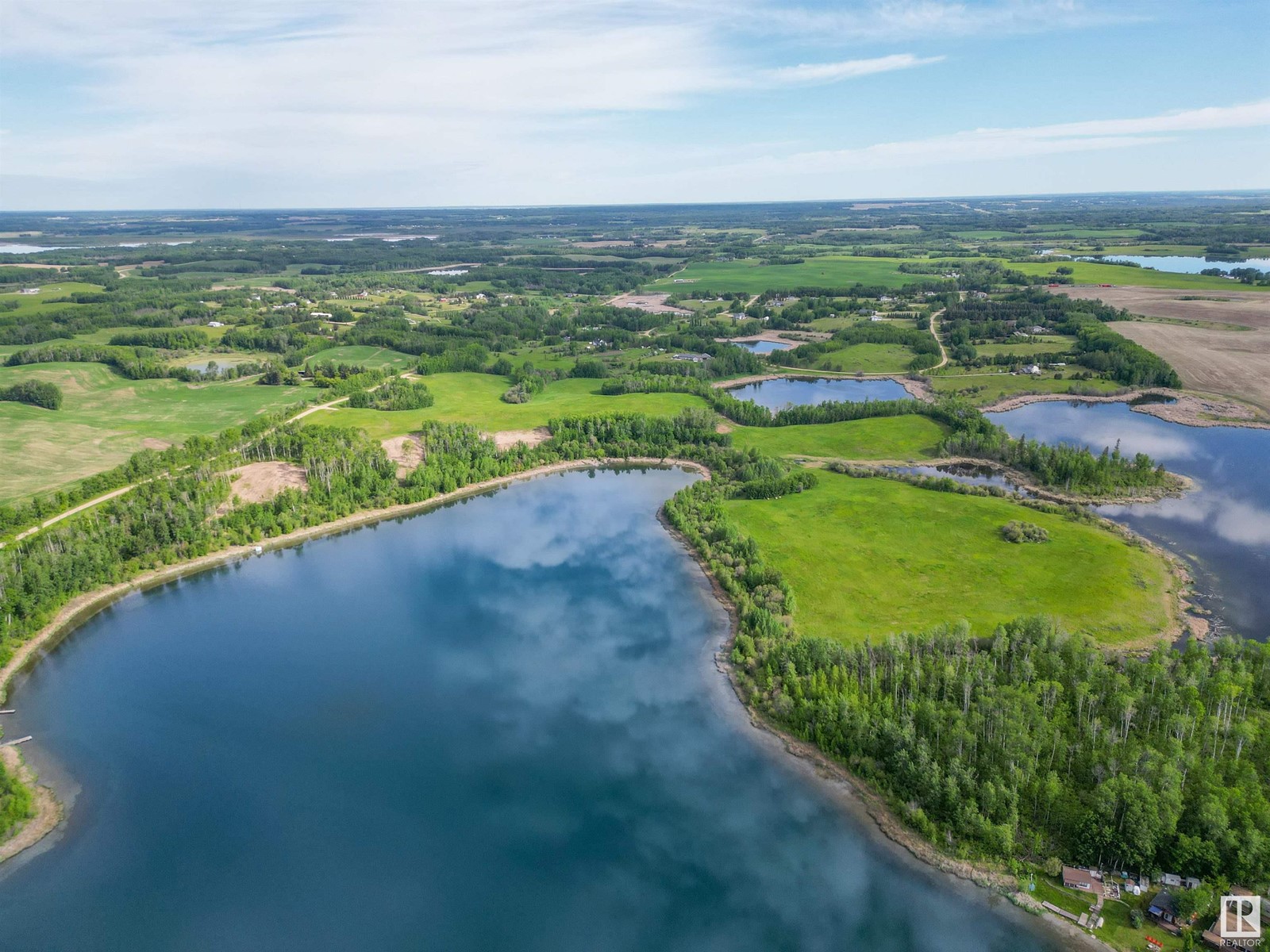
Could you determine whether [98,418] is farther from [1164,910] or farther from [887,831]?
[1164,910]

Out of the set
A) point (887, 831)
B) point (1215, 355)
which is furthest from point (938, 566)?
point (1215, 355)

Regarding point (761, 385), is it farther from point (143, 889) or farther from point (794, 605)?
point (143, 889)

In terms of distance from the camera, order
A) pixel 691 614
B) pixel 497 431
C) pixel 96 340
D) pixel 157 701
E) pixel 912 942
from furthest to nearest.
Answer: pixel 96 340, pixel 497 431, pixel 691 614, pixel 157 701, pixel 912 942

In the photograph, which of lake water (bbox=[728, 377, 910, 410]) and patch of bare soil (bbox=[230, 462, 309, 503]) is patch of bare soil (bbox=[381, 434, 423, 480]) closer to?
patch of bare soil (bbox=[230, 462, 309, 503])

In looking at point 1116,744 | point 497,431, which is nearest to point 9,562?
point 497,431

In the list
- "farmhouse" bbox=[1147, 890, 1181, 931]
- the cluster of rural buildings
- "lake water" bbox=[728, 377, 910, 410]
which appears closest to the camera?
the cluster of rural buildings

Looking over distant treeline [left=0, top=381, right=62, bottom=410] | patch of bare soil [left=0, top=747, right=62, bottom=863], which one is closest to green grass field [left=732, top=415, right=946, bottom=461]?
patch of bare soil [left=0, top=747, right=62, bottom=863]
